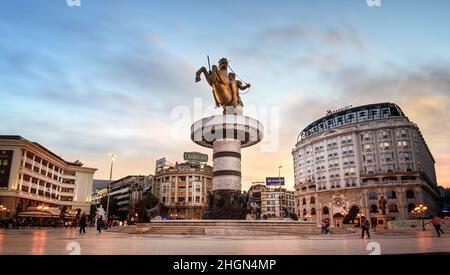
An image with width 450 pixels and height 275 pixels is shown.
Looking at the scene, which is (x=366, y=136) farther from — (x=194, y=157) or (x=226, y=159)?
(x=226, y=159)

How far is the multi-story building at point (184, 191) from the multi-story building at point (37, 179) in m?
21.1

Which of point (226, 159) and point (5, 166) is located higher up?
point (5, 166)

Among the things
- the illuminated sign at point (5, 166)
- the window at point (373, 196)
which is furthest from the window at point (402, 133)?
the illuminated sign at point (5, 166)

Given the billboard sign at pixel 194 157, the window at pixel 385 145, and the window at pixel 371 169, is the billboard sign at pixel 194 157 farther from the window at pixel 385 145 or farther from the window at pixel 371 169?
the window at pixel 385 145

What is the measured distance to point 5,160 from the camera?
57188mm

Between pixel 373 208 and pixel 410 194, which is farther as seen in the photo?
pixel 373 208

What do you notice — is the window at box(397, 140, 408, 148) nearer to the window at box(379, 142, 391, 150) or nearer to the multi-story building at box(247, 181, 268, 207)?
the window at box(379, 142, 391, 150)

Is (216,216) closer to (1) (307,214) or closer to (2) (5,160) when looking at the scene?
(2) (5,160)

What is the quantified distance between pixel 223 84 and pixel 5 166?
47108 millimetres

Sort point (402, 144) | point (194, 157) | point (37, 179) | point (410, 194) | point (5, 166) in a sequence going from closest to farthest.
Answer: point (5, 166), point (37, 179), point (410, 194), point (402, 144), point (194, 157)

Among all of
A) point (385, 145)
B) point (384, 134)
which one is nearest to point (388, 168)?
point (385, 145)

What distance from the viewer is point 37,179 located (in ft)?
221
